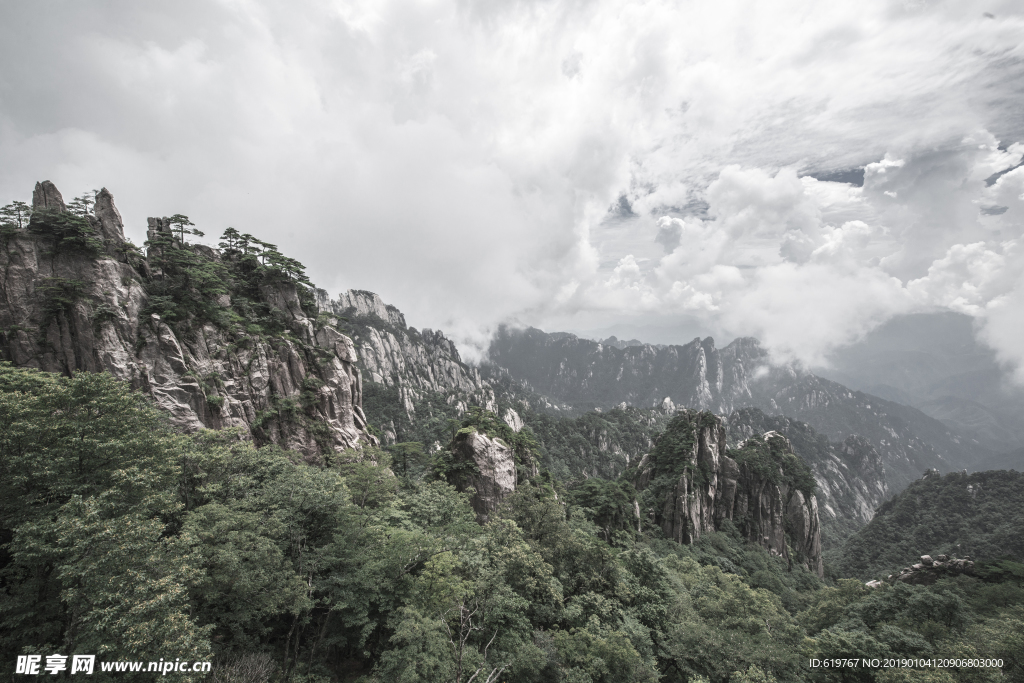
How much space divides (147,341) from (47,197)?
578 inches

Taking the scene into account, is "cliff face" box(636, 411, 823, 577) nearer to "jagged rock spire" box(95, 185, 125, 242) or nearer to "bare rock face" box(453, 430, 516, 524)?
"bare rock face" box(453, 430, 516, 524)

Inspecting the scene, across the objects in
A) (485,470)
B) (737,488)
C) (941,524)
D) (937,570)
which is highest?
(485,470)

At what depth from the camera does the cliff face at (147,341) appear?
27.0 meters

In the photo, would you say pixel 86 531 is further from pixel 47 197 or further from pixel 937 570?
pixel 937 570

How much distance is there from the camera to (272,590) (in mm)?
17219

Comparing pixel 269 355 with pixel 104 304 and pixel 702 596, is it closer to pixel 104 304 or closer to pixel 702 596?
pixel 104 304

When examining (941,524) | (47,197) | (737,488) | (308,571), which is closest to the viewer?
(308,571)

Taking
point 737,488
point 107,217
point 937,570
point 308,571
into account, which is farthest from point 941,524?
point 107,217

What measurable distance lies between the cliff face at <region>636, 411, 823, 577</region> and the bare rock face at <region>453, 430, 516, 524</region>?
45112 millimetres

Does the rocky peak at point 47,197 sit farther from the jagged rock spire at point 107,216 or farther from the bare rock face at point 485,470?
the bare rock face at point 485,470

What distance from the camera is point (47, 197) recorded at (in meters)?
30.0

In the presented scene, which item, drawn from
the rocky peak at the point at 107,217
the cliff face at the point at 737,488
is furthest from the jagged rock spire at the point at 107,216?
the cliff face at the point at 737,488

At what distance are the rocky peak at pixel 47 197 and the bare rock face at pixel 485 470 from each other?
4066cm

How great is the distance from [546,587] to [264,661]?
50.0 feet
